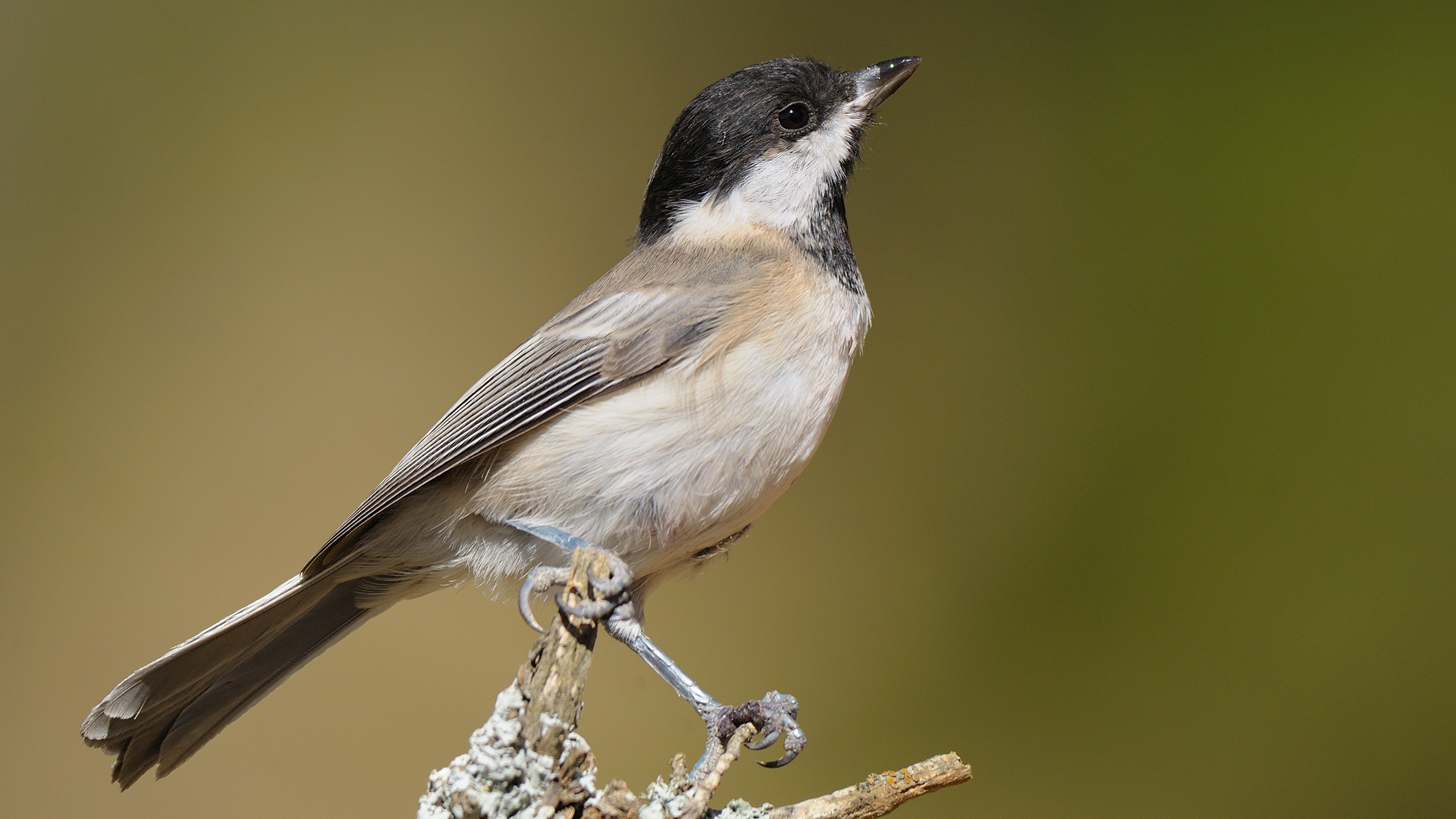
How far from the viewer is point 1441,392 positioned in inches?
85.9

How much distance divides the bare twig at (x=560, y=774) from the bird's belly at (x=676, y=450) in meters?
0.23

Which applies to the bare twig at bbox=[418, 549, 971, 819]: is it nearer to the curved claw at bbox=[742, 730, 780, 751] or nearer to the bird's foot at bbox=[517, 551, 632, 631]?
the bird's foot at bbox=[517, 551, 632, 631]

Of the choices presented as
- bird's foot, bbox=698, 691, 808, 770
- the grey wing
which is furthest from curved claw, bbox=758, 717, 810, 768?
the grey wing

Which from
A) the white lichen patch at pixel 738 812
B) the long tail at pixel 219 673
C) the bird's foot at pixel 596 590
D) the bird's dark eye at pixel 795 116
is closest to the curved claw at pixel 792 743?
the white lichen patch at pixel 738 812

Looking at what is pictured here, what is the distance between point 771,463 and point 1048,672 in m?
1.28

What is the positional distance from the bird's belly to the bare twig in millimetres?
232

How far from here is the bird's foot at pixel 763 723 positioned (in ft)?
4.45

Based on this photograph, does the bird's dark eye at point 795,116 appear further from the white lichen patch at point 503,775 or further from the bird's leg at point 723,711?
the white lichen patch at point 503,775

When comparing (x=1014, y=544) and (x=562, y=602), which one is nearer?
(x=562, y=602)

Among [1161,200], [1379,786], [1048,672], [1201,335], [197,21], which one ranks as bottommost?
[1379,786]

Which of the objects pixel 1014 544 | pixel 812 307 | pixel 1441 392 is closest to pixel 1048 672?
pixel 1014 544

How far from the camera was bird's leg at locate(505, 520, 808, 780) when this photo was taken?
4.20 feet

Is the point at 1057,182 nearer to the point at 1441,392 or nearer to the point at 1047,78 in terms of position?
the point at 1047,78

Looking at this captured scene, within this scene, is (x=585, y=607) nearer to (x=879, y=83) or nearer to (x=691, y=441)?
A: (x=691, y=441)
